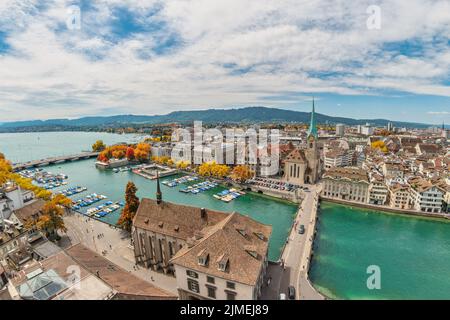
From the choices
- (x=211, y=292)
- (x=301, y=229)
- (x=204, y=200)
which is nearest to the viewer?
(x=211, y=292)

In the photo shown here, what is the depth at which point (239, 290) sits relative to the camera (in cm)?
1239

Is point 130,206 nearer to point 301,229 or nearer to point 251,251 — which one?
point 251,251

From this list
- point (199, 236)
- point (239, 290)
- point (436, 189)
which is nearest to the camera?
point (239, 290)

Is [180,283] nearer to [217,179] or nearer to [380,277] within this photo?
[380,277]

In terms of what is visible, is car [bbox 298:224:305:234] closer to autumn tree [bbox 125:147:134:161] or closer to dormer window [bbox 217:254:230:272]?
dormer window [bbox 217:254:230:272]

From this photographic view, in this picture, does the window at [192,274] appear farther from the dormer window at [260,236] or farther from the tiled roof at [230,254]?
the dormer window at [260,236]

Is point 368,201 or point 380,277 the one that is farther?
point 368,201

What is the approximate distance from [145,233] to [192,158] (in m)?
44.7

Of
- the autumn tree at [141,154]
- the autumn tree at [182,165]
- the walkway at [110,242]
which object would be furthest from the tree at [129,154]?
the walkway at [110,242]

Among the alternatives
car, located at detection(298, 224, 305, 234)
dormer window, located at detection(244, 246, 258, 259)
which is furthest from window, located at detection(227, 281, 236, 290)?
car, located at detection(298, 224, 305, 234)

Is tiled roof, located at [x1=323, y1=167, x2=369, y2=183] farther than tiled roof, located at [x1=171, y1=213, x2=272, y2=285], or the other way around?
tiled roof, located at [x1=323, y1=167, x2=369, y2=183]

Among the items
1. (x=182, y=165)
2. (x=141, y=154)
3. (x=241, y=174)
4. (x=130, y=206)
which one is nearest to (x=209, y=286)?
(x=130, y=206)
